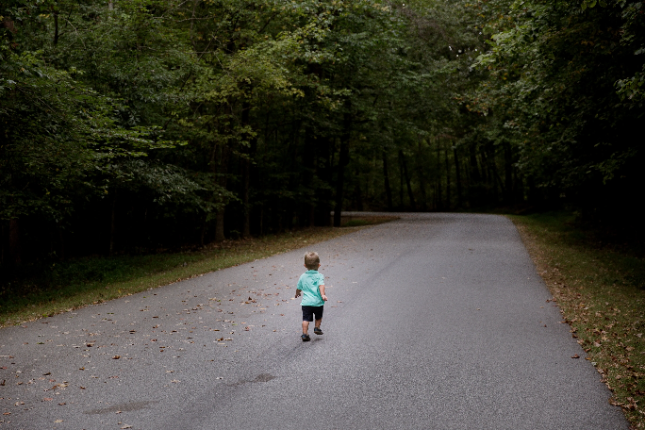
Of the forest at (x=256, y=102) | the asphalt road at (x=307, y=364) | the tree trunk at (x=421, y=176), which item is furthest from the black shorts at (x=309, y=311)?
the tree trunk at (x=421, y=176)

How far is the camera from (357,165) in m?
41.0

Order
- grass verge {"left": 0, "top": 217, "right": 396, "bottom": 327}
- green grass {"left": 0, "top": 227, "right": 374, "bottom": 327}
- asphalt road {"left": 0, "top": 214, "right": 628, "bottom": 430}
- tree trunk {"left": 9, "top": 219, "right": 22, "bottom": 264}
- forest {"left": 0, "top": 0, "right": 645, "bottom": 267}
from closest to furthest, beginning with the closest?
asphalt road {"left": 0, "top": 214, "right": 628, "bottom": 430} < forest {"left": 0, "top": 0, "right": 645, "bottom": 267} < grass verge {"left": 0, "top": 217, "right": 396, "bottom": 327} < green grass {"left": 0, "top": 227, "right": 374, "bottom": 327} < tree trunk {"left": 9, "top": 219, "right": 22, "bottom": 264}

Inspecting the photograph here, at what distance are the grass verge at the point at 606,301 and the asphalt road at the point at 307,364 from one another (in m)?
0.21

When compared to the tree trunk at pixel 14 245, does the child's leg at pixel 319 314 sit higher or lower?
lower

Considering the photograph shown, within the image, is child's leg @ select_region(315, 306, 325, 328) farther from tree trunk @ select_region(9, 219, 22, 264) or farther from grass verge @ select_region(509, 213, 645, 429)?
tree trunk @ select_region(9, 219, 22, 264)

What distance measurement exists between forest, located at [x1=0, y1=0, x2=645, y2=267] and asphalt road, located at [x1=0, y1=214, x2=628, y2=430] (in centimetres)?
381

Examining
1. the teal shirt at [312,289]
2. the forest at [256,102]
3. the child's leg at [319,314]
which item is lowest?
the child's leg at [319,314]

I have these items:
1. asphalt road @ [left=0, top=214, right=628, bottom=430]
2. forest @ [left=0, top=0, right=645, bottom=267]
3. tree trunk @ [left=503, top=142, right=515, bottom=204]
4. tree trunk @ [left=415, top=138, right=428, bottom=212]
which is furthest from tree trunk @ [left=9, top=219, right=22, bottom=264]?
tree trunk @ [left=415, top=138, right=428, bottom=212]

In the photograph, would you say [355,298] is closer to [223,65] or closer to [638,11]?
[638,11]

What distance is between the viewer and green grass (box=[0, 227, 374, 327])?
38.1 feet

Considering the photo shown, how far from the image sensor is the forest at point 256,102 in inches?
392

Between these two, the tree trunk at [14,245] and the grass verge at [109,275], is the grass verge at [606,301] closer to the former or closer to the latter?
the grass verge at [109,275]

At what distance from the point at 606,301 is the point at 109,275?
13023 mm

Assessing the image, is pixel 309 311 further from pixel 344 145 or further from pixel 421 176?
pixel 421 176
